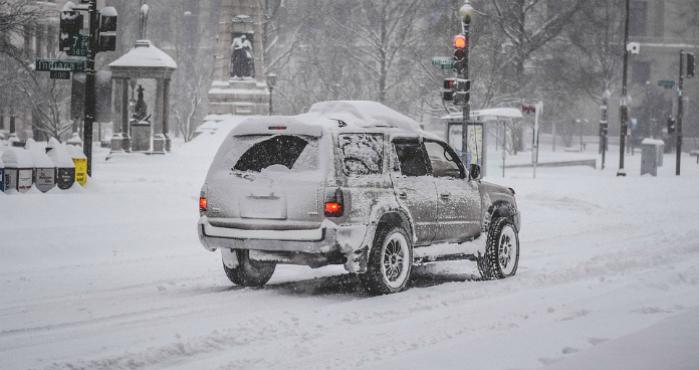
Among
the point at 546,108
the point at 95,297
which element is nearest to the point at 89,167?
the point at 95,297

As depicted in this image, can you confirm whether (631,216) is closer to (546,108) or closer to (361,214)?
(361,214)

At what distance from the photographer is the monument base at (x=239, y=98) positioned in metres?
41.9

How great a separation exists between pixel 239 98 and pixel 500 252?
3025 cm

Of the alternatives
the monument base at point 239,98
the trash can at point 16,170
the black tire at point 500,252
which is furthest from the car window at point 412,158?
the monument base at point 239,98

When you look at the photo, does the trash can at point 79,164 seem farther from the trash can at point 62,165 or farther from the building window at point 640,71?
the building window at point 640,71

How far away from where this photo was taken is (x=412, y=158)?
11.4 m

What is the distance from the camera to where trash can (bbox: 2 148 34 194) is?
16.4 metres

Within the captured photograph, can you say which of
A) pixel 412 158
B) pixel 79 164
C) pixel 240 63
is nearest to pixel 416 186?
pixel 412 158

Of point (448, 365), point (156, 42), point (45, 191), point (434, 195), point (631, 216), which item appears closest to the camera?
point (448, 365)

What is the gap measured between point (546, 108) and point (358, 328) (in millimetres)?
52124

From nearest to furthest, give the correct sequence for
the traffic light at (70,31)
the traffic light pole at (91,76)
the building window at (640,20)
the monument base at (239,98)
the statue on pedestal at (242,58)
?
the traffic light at (70,31), the traffic light pole at (91,76), the statue on pedestal at (242,58), the monument base at (239,98), the building window at (640,20)

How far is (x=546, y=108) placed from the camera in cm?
5956

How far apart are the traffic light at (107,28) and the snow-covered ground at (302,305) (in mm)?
2450

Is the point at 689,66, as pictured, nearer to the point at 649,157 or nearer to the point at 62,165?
the point at 649,157
